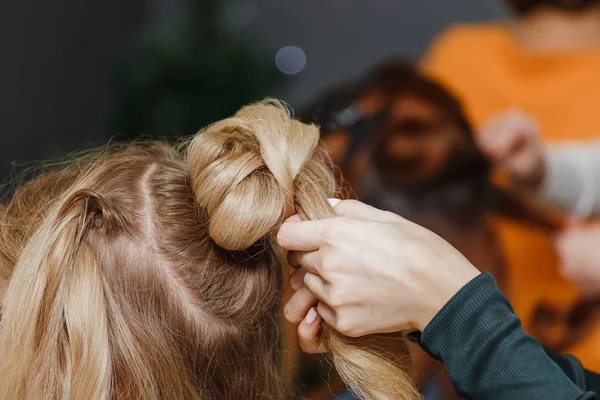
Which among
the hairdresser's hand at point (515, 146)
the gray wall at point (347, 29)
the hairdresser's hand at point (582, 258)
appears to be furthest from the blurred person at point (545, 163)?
the gray wall at point (347, 29)

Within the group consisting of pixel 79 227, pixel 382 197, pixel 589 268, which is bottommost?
pixel 589 268

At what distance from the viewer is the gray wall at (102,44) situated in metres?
1.90

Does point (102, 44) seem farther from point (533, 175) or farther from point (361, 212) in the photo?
point (361, 212)

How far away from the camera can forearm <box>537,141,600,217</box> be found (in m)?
1.12

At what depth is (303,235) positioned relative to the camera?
1.73ft

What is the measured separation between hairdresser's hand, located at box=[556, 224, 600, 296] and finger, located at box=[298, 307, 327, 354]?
0.59 m

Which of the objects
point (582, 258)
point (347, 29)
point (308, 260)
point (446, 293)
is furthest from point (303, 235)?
point (347, 29)

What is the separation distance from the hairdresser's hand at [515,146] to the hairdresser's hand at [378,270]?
2.07 feet

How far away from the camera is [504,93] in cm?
133

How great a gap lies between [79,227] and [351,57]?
1942mm

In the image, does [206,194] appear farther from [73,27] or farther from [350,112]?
[73,27]

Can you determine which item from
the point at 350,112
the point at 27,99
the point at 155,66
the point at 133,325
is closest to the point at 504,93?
the point at 350,112

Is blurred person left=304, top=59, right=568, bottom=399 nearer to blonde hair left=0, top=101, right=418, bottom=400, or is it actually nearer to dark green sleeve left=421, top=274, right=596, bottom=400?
blonde hair left=0, top=101, right=418, bottom=400

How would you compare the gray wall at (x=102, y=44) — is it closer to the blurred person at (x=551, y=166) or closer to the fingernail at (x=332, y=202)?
the blurred person at (x=551, y=166)
